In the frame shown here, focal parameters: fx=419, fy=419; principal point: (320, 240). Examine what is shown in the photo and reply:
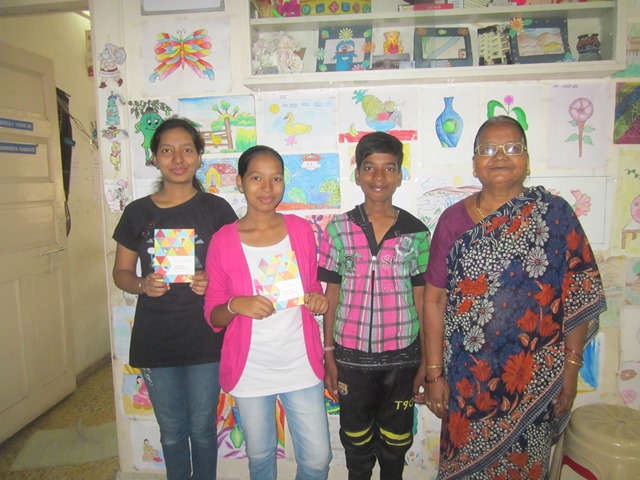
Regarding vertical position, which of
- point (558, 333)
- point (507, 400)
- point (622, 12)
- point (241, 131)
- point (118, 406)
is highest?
point (622, 12)

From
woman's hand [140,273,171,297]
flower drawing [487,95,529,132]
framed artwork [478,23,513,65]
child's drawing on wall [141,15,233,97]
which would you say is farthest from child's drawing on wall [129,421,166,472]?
framed artwork [478,23,513,65]

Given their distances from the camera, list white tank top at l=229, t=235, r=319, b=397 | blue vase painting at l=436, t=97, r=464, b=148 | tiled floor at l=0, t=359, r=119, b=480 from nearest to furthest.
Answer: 1. white tank top at l=229, t=235, r=319, b=397
2. blue vase painting at l=436, t=97, r=464, b=148
3. tiled floor at l=0, t=359, r=119, b=480

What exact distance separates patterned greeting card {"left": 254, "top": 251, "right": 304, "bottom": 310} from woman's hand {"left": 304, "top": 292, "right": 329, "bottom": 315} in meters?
0.03

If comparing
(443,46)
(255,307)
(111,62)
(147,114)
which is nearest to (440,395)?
(255,307)

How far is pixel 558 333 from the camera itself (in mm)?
1543

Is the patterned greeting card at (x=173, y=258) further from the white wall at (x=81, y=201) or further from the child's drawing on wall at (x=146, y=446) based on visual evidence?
the white wall at (x=81, y=201)

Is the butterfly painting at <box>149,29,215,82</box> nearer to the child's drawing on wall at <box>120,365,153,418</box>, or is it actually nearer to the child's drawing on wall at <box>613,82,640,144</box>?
the child's drawing on wall at <box>120,365,153,418</box>

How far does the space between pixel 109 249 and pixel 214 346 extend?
93 cm

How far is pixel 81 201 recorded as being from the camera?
3.77m

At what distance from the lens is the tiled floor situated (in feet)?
8.03

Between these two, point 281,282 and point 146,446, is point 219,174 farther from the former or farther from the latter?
point 146,446

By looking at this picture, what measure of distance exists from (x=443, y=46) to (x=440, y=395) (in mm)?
1616

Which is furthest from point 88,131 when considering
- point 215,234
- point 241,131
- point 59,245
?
point 215,234

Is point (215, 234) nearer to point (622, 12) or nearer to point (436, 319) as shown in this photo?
point (436, 319)
